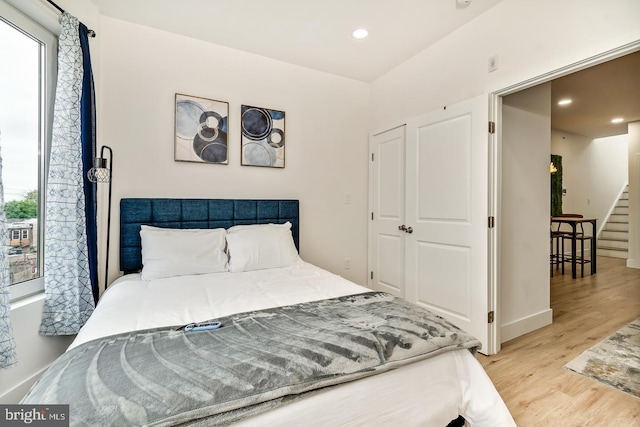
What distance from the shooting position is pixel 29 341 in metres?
1.81

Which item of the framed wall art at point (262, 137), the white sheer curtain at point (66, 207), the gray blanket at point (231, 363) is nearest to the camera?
the gray blanket at point (231, 363)

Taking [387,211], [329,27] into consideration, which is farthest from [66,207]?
[387,211]

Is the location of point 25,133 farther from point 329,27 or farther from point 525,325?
point 525,325

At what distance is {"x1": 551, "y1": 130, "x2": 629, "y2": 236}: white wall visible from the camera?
20.9 feet

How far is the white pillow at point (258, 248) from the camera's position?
2.46 metres

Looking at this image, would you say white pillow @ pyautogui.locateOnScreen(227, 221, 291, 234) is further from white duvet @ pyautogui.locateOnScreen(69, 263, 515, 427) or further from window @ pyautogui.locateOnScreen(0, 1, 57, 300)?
window @ pyautogui.locateOnScreen(0, 1, 57, 300)

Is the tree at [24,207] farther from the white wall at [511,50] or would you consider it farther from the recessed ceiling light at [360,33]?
the white wall at [511,50]

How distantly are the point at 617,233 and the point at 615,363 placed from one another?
20.8 feet

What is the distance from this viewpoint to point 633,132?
5273mm

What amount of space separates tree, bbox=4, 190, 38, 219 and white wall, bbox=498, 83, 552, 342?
11.3 ft

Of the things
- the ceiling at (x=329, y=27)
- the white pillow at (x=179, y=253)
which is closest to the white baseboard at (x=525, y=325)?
the white pillow at (x=179, y=253)

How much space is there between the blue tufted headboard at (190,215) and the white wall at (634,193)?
617cm

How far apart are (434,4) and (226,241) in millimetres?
2543

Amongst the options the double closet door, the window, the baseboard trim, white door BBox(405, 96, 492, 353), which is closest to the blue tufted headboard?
the window
